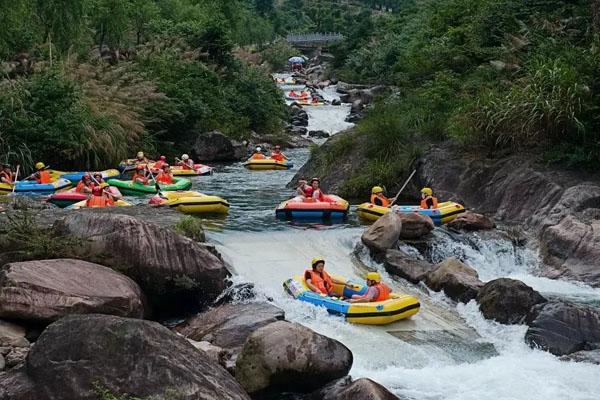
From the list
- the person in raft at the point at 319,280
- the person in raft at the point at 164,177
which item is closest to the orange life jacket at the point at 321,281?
the person in raft at the point at 319,280

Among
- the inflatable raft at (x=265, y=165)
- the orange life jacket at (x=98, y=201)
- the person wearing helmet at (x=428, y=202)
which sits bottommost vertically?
the inflatable raft at (x=265, y=165)

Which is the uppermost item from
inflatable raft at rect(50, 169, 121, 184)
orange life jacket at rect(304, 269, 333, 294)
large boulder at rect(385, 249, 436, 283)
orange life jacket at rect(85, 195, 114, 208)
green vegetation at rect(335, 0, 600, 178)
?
green vegetation at rect(335, 0, 600, 178)

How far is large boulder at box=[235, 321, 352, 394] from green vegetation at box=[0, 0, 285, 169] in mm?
14364

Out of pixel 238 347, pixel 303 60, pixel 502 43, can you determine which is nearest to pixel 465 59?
pixel 502 43

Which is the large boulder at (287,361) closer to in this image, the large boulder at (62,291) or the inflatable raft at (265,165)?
the large boulder at (62,291)

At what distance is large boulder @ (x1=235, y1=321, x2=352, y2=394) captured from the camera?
26.3 ft

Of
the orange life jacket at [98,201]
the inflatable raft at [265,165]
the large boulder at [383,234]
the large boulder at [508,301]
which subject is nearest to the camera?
the large boulder at [508,301]

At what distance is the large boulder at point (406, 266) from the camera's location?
40.8 ft

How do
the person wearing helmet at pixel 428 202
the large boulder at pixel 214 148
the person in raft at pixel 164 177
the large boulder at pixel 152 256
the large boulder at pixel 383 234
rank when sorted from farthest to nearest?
the large boulder at pixel 214 148, the person in raft at pixel 164 177, the person wearing helmet at pixel 428 202, the large boulder at pixel 383 234, the large boulder at pixel 152 256

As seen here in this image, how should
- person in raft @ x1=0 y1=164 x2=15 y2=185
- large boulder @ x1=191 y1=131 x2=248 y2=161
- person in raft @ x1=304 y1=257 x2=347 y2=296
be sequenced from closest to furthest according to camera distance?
person in raft @ x1=304 y1=257 x2=347 y2=296, person in raft @ x1=0 y1=164 x2=15 y2=185, large boulder @ x1=191 y1=131 x2=248 y2=161

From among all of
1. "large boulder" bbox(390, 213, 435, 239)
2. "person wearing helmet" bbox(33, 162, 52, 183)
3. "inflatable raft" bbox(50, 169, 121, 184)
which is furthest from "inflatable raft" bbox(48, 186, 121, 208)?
"large boulder" bbox(390, 213, 435, 239)

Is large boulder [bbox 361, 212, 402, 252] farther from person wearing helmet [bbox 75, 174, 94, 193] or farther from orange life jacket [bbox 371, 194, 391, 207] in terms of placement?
person wearing helmet [bbox 75, 174, 94, 193]

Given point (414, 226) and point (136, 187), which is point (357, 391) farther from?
point (136, 187)

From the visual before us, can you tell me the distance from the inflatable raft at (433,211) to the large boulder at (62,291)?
24.2ft
